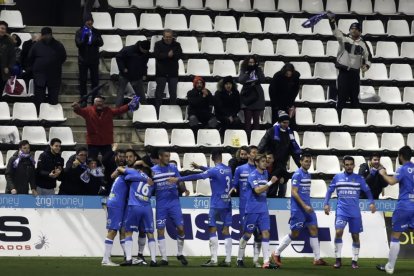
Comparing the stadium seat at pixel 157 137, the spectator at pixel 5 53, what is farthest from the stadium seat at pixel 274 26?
the spectator at pixel 5 53

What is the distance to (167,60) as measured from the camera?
31.3 meters

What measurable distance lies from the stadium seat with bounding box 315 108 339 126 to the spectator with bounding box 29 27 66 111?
6152mm

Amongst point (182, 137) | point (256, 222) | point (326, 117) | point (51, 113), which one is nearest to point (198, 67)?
point (182, 137)

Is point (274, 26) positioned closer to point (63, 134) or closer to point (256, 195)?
point (63, 134)

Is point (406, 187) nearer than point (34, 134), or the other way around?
point (406, 187)

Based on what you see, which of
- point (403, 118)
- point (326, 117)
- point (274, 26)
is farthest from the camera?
point (274, 26)

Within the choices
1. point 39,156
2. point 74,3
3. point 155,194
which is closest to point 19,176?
point 39,156

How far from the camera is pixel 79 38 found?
3112 cm

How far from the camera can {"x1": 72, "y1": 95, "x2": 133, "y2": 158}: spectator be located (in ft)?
95.0

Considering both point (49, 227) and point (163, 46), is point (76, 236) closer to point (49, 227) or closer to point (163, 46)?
point (49, 227)

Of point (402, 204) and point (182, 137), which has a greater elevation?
point (182, 137)

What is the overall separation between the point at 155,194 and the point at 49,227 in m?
2.49

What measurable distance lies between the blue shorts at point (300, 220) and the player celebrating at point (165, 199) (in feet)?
6.95

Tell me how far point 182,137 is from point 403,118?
18.5 feet
